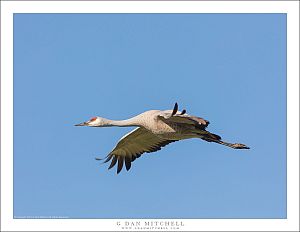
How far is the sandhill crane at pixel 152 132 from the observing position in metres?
15.2

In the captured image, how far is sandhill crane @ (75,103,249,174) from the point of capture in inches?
600

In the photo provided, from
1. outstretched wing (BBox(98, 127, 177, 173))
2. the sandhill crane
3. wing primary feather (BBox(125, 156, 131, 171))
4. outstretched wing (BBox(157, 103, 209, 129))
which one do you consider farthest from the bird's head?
wing primary feather (BBox(125, 156, 131, 171))

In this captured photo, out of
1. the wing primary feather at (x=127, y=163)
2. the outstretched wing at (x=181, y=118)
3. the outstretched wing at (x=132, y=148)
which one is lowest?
the wing primary feather at (x=127, y=163)

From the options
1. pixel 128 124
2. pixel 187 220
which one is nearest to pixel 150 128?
pixel 128 124

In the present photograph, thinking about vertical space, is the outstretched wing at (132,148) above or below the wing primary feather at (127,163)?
above

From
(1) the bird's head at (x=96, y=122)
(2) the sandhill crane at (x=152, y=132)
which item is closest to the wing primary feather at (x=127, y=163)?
(2) the sandhill crane at (x=152, y=132)

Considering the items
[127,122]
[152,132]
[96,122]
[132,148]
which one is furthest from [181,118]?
[132,148]

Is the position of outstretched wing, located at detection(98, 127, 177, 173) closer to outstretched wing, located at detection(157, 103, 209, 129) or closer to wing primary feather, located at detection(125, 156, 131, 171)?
wing primary feather, located at detection(125, 156, 131, 171)

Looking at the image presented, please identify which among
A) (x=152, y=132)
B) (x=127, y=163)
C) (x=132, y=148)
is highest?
(x=152, y=132)

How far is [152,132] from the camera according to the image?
15.6 metres

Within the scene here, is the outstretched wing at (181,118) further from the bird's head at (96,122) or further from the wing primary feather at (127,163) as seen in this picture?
the wing primary feather at (127,163)

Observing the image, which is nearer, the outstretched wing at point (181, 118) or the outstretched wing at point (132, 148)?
the outstretched wing at point (181, 118)

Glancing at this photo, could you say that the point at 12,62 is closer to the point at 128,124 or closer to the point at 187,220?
the point at 128,124

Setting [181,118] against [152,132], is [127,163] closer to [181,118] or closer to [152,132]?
[152,132]
